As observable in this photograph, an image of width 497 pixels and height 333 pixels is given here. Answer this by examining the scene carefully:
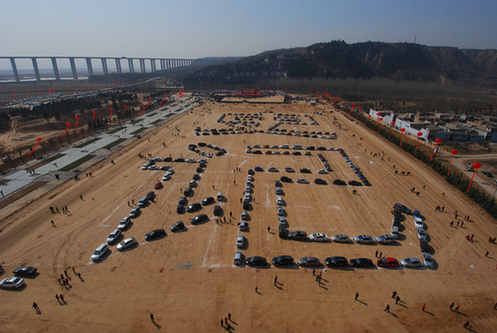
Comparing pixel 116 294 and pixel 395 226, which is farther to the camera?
pixel 395 226

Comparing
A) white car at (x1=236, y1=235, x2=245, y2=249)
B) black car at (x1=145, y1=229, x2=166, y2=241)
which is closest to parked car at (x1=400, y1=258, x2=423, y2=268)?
white car at (x1=236, y1=235, x2=245, y2=249)

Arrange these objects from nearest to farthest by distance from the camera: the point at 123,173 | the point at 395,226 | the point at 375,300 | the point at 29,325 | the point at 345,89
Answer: the point at 29,325
the point at 375,300
the point at 395,226
the point at 123,173
the point at 345,89

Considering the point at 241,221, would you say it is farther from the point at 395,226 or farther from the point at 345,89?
the point at 345,89

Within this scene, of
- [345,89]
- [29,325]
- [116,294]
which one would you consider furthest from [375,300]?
[345,89]

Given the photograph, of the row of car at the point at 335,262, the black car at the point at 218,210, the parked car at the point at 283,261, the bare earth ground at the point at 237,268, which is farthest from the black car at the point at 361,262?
the black car at the point at 218,210

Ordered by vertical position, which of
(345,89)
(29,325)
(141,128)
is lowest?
(29,325)

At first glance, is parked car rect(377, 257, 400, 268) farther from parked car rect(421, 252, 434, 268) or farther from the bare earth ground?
parked car rect(421, 252, 434, 268)

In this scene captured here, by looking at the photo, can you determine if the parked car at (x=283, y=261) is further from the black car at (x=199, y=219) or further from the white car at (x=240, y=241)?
the black car at (x=199, y=219)
